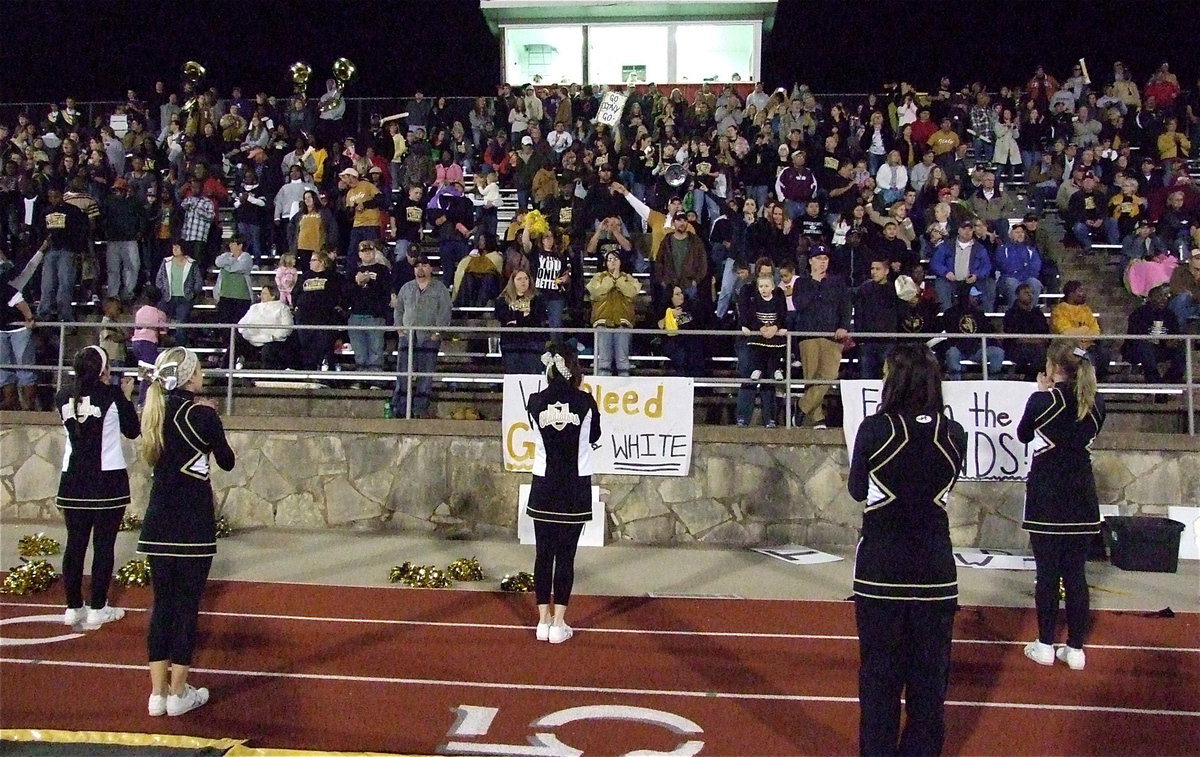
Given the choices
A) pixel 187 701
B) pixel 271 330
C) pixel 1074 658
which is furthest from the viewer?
pixel 271 330

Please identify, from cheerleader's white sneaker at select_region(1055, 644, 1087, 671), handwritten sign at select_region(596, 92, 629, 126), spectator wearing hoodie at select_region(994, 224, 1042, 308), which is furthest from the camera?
handwritten sign at select_region(596, 92, 629, 126)

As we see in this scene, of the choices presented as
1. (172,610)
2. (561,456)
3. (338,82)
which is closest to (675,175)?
(561,456)

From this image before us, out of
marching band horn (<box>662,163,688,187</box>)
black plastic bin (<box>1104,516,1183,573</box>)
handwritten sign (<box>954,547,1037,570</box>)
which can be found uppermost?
marching band horn (<box>662,163,688,187</box>)

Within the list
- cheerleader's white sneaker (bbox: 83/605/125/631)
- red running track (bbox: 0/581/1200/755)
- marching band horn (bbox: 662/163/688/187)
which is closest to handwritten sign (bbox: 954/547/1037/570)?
red running track (bbox: 0/581/1200/755)

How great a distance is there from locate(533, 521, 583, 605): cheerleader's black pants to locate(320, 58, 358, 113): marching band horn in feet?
49.6

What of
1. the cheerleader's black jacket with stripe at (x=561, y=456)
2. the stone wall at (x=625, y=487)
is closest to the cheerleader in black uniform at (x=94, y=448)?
the cheerleader's black jacket with stripe at (x=561, y=456)

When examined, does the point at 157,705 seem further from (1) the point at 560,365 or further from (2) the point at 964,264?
(2) the point at 964,264

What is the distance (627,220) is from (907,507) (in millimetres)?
10781

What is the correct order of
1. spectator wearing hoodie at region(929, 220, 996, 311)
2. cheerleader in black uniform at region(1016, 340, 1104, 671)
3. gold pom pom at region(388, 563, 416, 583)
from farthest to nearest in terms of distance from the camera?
spectator wearing hoodie at region(929, 220, 996, 311)
gold pom pom at region(388, 563, 416, 583)
cheerleader in black uniform at region(1016, 340, 1104, 671)

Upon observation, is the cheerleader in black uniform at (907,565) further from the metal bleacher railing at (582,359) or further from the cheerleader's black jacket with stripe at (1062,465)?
the metal bleacher railing at (582,359)

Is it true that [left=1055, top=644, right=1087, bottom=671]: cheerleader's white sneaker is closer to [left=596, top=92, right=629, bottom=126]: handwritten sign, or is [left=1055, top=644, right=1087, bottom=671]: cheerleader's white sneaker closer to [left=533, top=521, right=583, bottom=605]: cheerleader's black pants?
[left=533, top=521, right=583, bottom=605]: cheerleader's black pants

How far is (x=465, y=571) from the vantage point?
896cm

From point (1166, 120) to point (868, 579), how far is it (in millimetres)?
16910

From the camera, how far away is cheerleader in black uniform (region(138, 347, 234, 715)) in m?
5.52
